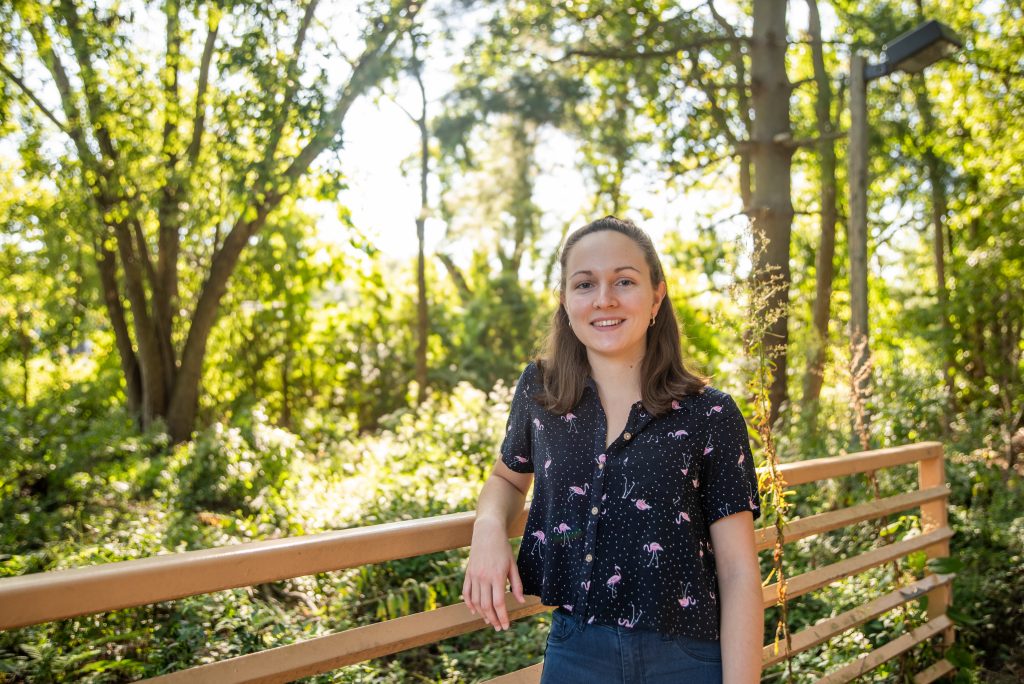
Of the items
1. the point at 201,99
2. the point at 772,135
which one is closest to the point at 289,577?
the point at 772,135

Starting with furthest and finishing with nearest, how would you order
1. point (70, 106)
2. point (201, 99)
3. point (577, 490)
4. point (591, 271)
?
point (201, 99) < point (70, 106) < point (591, 271) < point (577, 490)

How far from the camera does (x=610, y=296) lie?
192 centimetres

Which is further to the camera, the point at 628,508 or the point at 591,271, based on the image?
the point at 591,271

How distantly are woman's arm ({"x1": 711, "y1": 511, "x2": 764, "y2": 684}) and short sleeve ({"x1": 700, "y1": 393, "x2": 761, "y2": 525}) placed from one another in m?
0.03

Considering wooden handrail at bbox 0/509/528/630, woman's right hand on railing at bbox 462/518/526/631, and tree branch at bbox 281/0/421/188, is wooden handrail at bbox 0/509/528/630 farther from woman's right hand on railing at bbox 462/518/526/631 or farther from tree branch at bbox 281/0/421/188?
tree branch at bbox 281/0/421/188

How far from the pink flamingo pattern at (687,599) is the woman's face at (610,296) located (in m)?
0.54

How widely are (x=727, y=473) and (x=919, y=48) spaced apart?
546 centimetres

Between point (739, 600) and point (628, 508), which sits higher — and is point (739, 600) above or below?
below

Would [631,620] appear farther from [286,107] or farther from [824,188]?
[824,188]

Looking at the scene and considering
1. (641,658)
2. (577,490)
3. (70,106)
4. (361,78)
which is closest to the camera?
(641,658)

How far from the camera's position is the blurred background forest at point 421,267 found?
4.41 metres

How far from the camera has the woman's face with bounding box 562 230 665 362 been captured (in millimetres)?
1921

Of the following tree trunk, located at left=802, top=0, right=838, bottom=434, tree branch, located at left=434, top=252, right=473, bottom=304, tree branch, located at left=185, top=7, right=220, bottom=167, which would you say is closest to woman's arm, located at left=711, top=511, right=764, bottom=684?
tree trunk, located at left=802, top=0, right=838, bottom=434

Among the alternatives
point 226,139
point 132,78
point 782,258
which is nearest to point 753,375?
point 782,258
